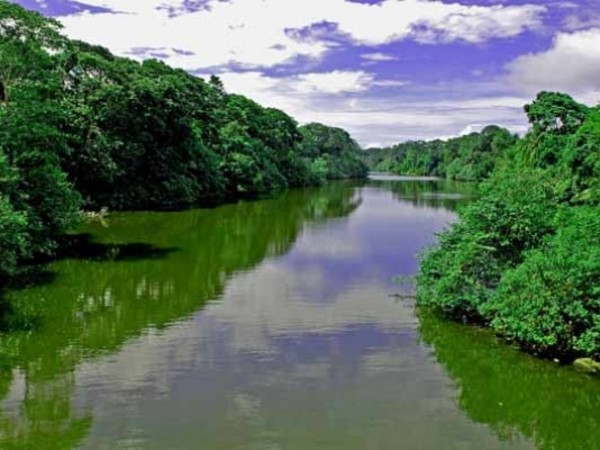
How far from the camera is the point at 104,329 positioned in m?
17.4

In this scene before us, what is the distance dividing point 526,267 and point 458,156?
402ft

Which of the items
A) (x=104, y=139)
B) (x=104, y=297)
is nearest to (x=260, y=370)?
(x=104, y=297)

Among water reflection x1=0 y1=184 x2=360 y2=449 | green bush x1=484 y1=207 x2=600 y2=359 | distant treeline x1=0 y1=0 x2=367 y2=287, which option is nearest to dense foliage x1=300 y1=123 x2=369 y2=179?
distant treeline x1=0 y1=0 x2=367 y2=287

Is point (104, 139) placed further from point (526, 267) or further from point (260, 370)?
point (526, 267)

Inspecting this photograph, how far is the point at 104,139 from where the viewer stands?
4031 centimetres

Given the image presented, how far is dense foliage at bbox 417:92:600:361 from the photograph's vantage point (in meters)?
14.5

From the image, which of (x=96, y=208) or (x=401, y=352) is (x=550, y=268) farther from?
(x=96, y=208)

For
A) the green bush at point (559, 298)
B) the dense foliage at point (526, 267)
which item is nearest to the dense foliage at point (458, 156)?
the dense foliage at point (526, 267)

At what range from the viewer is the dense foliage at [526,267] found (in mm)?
14508

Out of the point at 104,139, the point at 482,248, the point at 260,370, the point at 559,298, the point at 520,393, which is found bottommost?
the point at 520,393

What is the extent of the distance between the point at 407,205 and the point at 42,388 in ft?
156

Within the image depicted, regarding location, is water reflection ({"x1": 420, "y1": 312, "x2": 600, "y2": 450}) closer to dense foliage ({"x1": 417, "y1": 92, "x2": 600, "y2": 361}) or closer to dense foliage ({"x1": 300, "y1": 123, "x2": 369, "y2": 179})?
dense foliage ({"x1": 417, "y1": 92, "x2": 600, "y2": 361})

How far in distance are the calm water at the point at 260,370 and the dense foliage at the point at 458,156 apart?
2318 inches

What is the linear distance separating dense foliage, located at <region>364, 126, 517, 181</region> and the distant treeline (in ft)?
94.8
